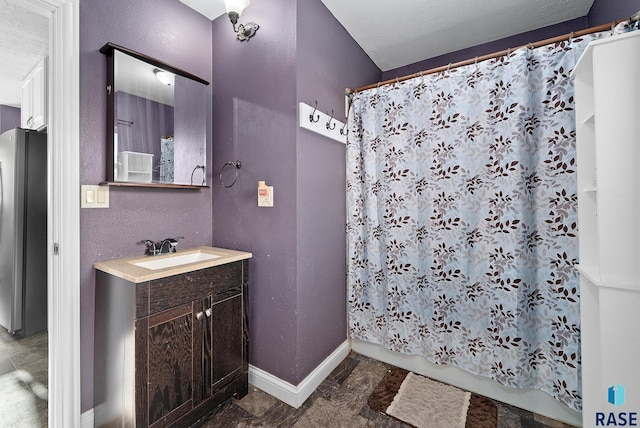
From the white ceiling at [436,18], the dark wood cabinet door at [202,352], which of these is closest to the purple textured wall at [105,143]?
the white ceiling at [436,18]

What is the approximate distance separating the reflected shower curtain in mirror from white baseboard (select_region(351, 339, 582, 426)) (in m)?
0.07

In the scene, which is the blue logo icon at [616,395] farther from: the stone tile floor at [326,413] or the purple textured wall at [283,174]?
the purple textured wall at [283,174]

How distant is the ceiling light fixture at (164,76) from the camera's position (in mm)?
1688

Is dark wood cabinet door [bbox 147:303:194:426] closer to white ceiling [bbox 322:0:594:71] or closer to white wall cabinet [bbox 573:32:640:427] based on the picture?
white wall cabinet [bbox 573:32:640:427]

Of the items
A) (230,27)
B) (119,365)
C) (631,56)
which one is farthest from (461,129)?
(119,365)

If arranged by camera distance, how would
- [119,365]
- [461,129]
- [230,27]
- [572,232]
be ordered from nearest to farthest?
1. [119,365]
2. [572,232]
3. [461,129]
4. [230,27]

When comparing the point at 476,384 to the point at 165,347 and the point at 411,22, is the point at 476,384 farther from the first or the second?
the point at 411,22

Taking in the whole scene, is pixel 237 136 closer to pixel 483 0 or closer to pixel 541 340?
pixel 483 0

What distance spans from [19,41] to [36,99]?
1.40 feet

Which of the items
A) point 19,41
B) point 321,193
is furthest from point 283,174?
point 19,41

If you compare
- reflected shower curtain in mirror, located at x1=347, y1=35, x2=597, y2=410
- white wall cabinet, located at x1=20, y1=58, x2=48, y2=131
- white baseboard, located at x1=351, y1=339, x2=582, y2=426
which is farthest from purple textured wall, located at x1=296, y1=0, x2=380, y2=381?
white wall cabinet, located at x1=20, y1=58, x2=48, y2=131

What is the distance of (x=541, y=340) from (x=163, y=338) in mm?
2018

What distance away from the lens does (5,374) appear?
6.34ft

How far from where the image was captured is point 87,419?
56.8 inches
